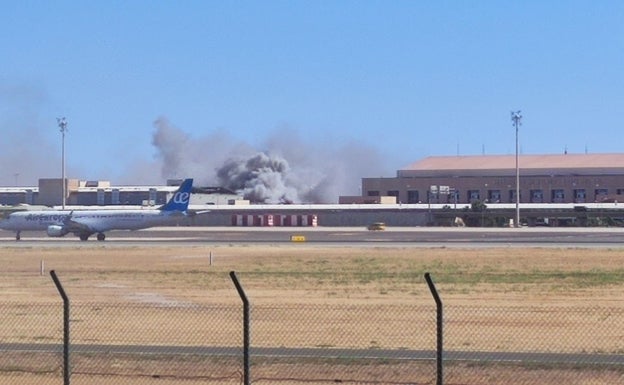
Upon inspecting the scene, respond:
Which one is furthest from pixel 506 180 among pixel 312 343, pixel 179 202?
pixel 312 343

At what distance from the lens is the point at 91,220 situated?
9675 cm

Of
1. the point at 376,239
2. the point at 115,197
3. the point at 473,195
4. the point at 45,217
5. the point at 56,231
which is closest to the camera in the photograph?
the point at 376,239

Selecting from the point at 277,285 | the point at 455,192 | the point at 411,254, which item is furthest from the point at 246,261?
the point at 455,192

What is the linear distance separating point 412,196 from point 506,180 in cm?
1581

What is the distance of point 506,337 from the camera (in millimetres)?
25516

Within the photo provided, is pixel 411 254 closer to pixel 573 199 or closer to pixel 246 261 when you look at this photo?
pixel 246 261

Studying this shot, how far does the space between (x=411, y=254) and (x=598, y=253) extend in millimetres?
10603

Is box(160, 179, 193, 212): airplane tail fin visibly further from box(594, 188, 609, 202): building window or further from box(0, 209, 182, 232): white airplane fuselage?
box(594, 188, 609, 202): building window

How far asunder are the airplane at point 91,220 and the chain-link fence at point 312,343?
62.4 meters

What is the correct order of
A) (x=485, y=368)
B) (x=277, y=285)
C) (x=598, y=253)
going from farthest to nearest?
(x=598, y=253)
(x=277, y=285)
(x=485, y=368)

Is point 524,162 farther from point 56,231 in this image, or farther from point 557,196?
point 56,231

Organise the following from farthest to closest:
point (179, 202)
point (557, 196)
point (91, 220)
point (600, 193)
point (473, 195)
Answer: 1. point (473, 195)
2. point (557, 196)
3. point (600, 193)
4. point (179, 202)
5. point (91, 220)

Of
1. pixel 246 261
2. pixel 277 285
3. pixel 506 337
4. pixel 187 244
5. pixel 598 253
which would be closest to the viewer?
pixel 506 337

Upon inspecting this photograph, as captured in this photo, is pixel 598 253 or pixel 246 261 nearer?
pixel 246 261
